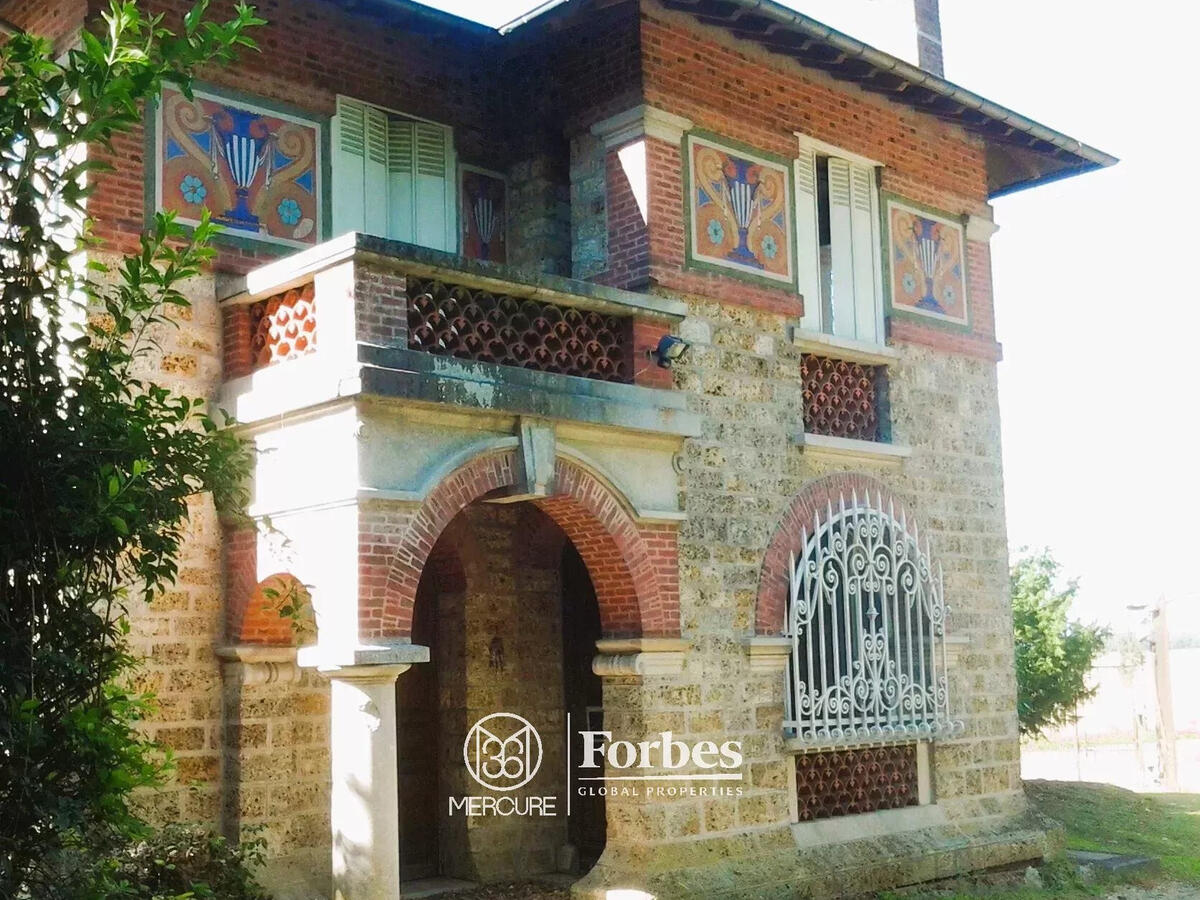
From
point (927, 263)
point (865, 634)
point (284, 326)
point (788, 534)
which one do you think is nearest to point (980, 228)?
point (927, 263)

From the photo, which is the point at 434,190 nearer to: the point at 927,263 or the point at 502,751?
the point at 502,751

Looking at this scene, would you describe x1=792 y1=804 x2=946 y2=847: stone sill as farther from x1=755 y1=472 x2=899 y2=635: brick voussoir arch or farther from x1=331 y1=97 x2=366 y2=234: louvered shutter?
x1=331 y1=97 x2=366 y2=234: louvered shutter

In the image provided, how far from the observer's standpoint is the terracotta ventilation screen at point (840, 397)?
1188 centimetres

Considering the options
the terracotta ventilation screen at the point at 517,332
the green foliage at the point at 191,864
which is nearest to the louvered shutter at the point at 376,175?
the terracotta ventilation screen at the point at 517,332

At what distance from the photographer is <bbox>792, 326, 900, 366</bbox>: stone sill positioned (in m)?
11.7

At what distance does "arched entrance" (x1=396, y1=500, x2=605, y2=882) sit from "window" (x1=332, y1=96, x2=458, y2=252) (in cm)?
224

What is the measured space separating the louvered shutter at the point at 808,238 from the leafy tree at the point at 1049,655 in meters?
7.86

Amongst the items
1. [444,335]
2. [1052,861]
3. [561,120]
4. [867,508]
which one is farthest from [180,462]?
[1052,861]

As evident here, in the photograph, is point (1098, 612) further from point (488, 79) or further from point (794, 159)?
point (488, 79)

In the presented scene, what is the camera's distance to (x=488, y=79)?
11812 mm

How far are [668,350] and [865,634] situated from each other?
308 centimetres

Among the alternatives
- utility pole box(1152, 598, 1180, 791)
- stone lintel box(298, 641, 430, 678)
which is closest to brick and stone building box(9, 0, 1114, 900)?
stone lintel box(298, 641, 430, 678)

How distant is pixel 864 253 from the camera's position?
497 inches

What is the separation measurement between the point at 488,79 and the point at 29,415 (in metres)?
A: 6.79
